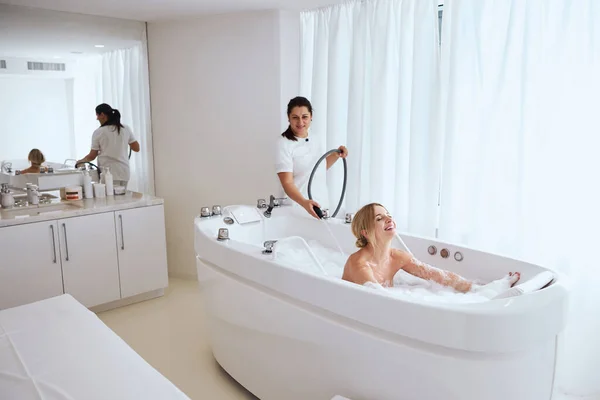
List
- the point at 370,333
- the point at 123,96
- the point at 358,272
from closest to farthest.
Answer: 1. the point at 370,333
2. the point at 358,272
3. the point at 123,96

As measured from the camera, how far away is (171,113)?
420cm

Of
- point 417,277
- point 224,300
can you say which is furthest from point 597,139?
point 224,300

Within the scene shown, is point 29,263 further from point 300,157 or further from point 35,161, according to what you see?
point 300,157

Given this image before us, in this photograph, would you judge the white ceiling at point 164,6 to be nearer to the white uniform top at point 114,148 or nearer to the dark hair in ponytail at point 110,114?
the dark hair in ponytail at point 110,114

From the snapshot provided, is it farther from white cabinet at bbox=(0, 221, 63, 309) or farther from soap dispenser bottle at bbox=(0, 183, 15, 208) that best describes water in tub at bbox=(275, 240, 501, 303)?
soap dispenser bottle at bbox=(0, 183, 15, 208)

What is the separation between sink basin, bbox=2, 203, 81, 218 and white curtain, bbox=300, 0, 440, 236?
192cm

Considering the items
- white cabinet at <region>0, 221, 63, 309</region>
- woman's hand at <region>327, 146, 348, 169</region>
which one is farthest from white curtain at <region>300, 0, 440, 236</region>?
white cabinet at <region>0, 221, 63, 309</region>

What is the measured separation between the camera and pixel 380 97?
10.2ft

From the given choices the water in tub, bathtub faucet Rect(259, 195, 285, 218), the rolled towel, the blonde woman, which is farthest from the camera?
the blonde woman

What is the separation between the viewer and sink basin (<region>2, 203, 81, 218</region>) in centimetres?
326

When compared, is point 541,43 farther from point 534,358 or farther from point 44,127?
point 44,127

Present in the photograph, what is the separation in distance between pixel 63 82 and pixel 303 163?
1.98 m

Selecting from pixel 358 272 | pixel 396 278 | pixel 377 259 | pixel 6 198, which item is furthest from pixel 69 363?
pixel 6 198

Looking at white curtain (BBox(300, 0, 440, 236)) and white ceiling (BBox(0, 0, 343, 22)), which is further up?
white ceiling (BBox(0, 0, 343, 22))
